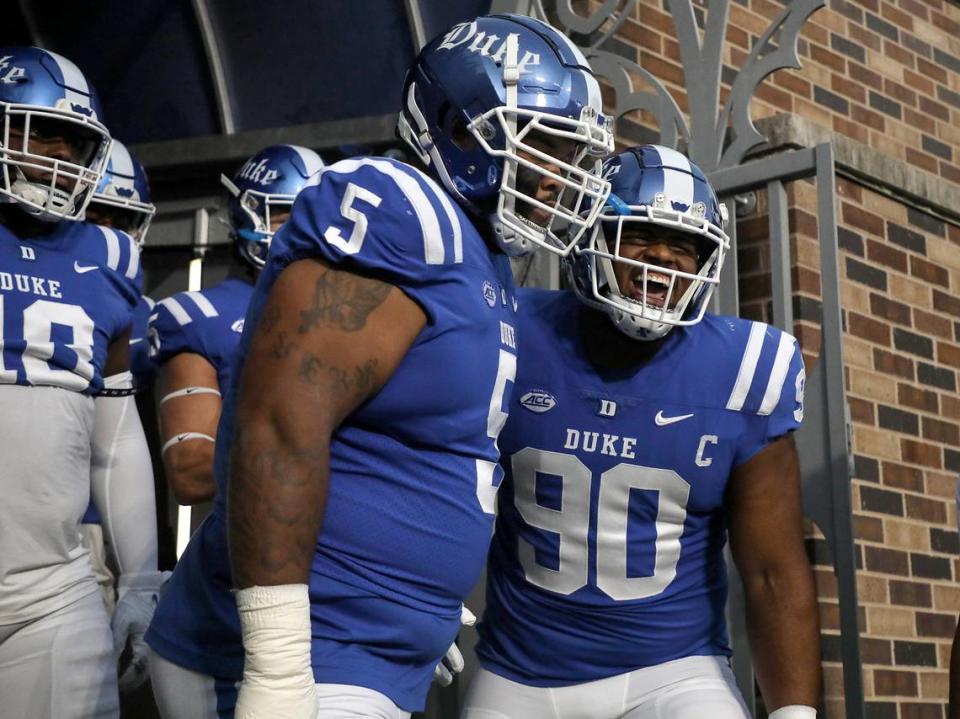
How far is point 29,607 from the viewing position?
3021 mm

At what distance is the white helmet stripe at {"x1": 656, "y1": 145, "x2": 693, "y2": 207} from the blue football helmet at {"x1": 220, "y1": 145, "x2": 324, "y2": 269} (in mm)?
1368

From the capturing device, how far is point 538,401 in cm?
286

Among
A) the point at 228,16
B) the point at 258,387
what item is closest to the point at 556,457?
the point at 258,387

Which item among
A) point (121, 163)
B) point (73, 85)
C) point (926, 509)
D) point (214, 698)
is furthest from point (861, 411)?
point (214, 698)

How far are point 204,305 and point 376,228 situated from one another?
201cm

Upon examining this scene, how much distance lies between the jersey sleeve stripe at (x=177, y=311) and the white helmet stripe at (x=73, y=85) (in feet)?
2.25

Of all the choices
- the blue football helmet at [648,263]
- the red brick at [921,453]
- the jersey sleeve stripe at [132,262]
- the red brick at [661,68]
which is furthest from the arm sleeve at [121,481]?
the red brick at [921,453]

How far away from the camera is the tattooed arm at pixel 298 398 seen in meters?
1.85

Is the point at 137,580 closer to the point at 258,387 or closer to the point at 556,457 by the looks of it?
the point at 556,457

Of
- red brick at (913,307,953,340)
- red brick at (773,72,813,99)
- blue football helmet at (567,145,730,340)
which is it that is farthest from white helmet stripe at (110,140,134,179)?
red brick at (913,307,953,340)

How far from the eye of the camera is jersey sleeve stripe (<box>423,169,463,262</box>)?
200cm

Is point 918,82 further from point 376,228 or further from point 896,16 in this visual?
point 376,228

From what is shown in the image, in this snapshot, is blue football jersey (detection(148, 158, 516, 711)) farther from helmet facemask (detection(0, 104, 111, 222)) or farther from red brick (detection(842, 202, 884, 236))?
red brick (detection(842, 202, 884, 236))

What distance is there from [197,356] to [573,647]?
1483 mm
